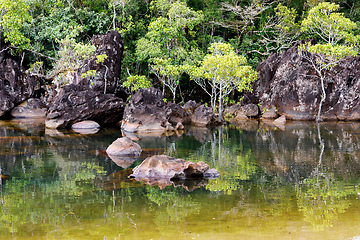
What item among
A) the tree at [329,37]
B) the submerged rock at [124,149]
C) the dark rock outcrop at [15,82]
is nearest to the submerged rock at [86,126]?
the dark rock outcrop at [15,82]

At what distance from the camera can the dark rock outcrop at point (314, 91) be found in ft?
91.0

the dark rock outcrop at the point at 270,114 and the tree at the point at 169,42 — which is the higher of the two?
the tree at the point at 169,42

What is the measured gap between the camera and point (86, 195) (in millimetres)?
8719

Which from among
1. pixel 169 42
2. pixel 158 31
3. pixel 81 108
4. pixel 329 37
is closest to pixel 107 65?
pixel 158 31

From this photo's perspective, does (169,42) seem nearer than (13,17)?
No

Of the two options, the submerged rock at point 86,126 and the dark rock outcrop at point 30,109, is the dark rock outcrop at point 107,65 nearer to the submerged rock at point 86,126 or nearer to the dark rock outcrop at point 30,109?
the dark rock outcrop at point 30,109

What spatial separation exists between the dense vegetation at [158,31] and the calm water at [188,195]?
1354 centimetres

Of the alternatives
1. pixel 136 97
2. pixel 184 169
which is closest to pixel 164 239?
pixel 184 169

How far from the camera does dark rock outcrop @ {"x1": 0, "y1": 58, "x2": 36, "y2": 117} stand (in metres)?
28.3

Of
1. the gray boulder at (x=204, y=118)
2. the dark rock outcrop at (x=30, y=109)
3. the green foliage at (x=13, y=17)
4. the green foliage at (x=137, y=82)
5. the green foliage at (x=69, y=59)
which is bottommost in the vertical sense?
the dark rock outcrop at (x=30, y=109)

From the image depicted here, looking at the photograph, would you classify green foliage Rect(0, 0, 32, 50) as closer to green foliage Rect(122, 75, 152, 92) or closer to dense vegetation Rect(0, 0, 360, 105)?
dense vegetation Rect(0, 0, 360, 105)

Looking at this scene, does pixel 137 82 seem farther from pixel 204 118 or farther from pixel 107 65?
pixel 204 118

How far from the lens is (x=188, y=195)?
8719 millimetres

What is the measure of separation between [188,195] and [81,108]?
16049 mm
